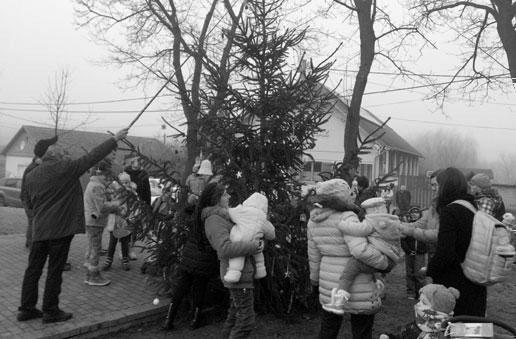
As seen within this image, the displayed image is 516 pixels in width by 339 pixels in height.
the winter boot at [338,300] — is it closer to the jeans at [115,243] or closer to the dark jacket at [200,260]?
the dark jacket at [200,260]

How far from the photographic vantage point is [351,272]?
12.3 ft

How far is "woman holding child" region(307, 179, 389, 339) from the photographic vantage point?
3844mm

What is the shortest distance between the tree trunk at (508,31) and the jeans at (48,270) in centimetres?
1368

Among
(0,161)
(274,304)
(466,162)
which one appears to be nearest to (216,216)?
(274,304)

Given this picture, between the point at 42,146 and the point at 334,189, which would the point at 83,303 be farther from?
the point at 334,189

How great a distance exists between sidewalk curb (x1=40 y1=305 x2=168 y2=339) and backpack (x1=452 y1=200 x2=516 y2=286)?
12.9ft

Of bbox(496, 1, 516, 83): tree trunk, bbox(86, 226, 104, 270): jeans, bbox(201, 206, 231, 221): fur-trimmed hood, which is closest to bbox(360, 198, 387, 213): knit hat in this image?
bbox(201, 206, 231, 221): fur-trimmed hood

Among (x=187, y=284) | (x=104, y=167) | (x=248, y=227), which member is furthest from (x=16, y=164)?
(x=248, y=227)

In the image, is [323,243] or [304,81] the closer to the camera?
[323,243]

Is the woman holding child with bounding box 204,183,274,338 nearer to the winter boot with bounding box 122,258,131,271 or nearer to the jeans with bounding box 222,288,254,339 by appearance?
the jeans with bounding box 222,288,254,339

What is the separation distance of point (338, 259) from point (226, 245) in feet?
3.49

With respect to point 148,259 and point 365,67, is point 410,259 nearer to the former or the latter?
point 148,259

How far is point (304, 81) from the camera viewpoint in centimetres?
610

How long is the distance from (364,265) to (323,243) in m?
0.41
